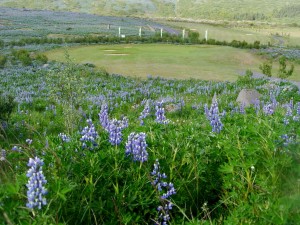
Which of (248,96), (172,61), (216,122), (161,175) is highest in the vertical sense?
(216,122)

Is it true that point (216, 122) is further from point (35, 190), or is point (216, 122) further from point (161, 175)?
Answer: point (35, 190)

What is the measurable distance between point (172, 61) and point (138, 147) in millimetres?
29412

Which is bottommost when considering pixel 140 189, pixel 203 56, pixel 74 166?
pixel 203 56

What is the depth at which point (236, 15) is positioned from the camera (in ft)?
526

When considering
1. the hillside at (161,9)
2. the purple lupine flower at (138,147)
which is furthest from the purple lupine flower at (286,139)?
the hillside at (161,9)

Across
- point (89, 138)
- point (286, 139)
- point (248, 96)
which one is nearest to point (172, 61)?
point (248, 96)

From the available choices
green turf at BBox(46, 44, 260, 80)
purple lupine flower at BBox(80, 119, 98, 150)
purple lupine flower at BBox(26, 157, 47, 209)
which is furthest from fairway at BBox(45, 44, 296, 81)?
purple lupine flower at BBox(26, 157, 47, 209)

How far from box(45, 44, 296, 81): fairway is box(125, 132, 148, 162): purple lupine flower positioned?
2063 centimetres

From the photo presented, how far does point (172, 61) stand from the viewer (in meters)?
32.7

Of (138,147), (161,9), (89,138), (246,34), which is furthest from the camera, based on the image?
(161,9)

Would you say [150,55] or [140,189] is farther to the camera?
[150,55]

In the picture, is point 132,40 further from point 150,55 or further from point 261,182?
point 261,182

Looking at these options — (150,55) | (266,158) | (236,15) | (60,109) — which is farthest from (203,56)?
(236,15)

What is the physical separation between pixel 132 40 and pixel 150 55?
1595 centimetres
